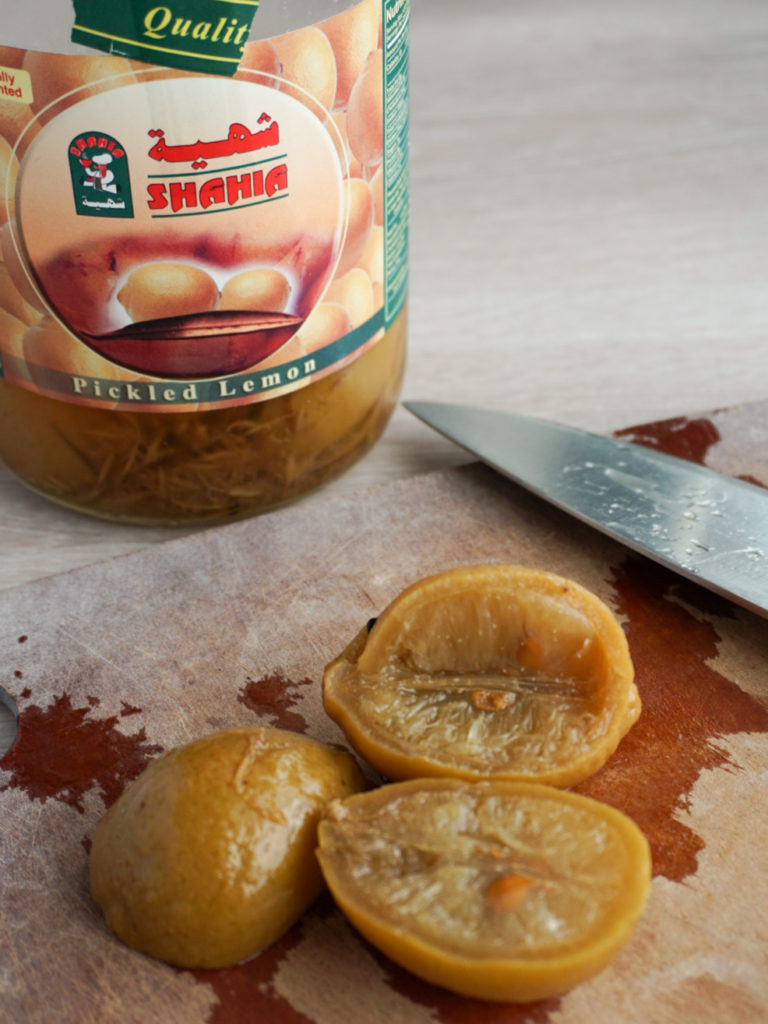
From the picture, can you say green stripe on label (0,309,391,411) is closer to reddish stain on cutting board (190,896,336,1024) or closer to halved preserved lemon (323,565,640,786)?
halved preserved lemon (323,565,640,786)

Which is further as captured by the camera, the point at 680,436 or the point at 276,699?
the point at 680,436

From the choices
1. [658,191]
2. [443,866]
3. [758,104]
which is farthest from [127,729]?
[758,104]

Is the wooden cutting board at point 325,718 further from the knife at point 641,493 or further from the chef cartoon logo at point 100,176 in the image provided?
the chef cartoon logo at point 100,176

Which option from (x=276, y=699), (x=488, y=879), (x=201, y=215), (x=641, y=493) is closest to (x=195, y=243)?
(x=201, y=215)

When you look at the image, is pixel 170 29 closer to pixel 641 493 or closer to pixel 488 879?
pixel 641 493

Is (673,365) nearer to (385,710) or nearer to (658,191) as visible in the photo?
(658,191)

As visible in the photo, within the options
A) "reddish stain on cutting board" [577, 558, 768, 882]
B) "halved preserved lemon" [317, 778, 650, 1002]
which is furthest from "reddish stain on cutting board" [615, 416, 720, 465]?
"halved preserved lemon" [317, 778, 650, 1002]
